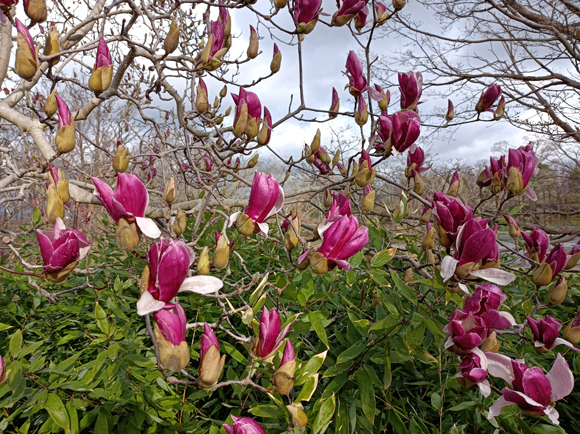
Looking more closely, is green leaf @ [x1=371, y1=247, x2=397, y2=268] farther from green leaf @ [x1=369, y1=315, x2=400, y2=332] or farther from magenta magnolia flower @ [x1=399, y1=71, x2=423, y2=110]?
magenta magnolia flower @ [x1=399, y1=71, x2=423, y2=110]

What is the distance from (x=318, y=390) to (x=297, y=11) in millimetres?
1307

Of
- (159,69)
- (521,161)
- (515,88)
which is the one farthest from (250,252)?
(515,88)

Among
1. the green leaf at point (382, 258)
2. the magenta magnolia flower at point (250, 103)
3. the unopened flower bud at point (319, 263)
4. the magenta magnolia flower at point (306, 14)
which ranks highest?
the magenta magnolia flower at point (306, 14)

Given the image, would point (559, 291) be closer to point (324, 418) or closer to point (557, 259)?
point (557, 259)

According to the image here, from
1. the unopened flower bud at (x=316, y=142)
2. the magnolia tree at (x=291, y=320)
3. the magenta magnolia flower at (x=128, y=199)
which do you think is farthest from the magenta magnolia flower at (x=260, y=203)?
the unopened flower bud at (x=316, y=142)

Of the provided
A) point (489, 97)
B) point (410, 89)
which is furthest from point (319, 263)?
point (489, 97)

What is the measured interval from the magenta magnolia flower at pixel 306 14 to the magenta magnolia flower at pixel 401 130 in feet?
1.53

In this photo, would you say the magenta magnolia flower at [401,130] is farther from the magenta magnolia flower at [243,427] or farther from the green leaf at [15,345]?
the green leaf at [15,345]

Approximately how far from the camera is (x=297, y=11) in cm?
131

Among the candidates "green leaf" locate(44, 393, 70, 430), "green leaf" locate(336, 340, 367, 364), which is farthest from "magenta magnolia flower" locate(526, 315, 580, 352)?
"green leaf" locate(44, 393, 70, 430)

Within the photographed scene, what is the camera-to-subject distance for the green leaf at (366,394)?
788 mm

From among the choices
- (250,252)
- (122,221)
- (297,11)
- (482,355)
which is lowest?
(250,252)

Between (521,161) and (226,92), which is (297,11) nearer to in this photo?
(226,92)

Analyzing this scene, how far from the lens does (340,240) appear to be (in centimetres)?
81
